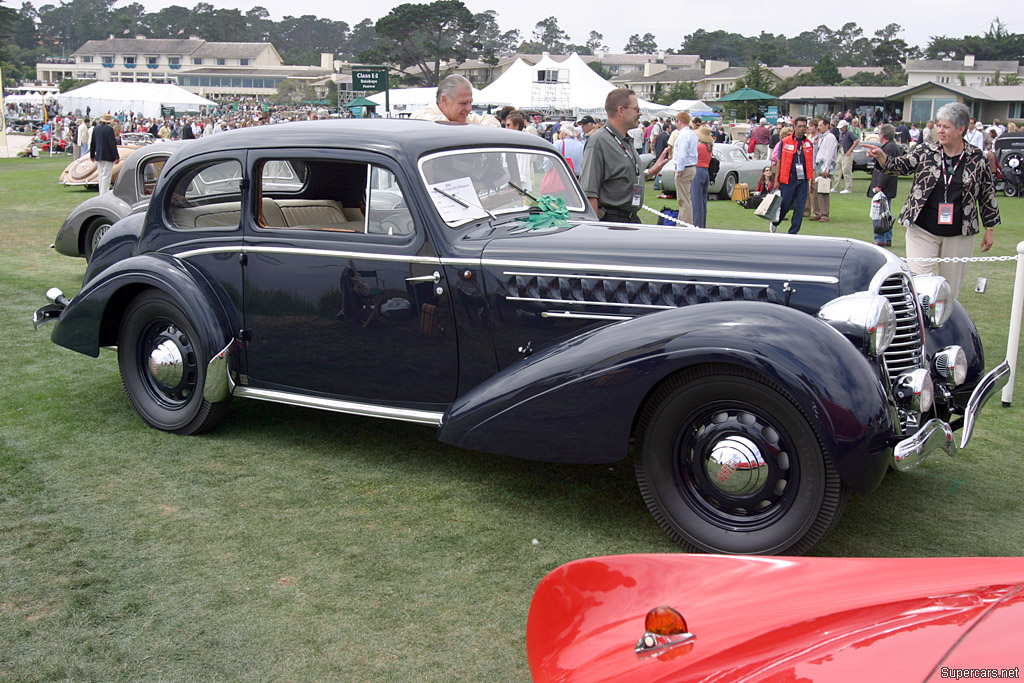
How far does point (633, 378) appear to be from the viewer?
3506 millimetres

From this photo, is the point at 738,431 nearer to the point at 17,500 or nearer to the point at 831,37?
Answer: the point at 17,500

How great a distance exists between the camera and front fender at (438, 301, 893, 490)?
10.4ft

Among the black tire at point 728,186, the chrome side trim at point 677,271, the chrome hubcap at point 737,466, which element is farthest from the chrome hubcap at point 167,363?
the black tire at point 728,186

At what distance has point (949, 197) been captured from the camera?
20.2ft

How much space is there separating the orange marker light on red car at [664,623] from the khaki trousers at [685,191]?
11253 millimetres

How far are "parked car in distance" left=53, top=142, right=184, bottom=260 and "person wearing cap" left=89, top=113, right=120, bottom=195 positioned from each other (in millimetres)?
6886

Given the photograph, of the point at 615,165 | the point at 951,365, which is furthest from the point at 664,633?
the point at 615,165

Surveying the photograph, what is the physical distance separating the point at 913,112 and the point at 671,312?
5932 centimetres

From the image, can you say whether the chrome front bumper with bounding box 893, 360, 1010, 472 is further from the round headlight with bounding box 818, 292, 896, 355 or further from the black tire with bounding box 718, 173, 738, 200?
the black tire with bounding box 718, 173, 738, 200

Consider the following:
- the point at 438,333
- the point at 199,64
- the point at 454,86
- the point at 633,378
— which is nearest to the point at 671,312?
the point at 633,378

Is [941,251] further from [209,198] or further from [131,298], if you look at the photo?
[131,298]

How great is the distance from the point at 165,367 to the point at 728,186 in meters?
16.3

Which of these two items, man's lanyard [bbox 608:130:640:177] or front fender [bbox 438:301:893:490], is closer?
front fender [bbox 438:301:893:490]

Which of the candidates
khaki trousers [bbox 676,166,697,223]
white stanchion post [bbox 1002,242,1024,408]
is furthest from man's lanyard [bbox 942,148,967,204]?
khaki trousers [bbox 676,166,697,223]
